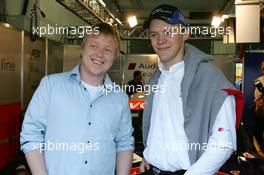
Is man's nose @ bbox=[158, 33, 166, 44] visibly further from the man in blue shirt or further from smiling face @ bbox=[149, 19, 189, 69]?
the man in blue shirt

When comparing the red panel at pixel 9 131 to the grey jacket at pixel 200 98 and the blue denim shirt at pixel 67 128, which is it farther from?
the grey jacket at pixel 200 98

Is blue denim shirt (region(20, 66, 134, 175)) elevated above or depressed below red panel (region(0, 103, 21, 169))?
above

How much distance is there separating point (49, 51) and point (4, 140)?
8.53 ft

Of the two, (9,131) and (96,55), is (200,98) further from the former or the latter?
(9,131)

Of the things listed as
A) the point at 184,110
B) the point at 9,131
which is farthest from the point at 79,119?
the point at 9,131

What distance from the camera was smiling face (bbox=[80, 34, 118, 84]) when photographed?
1924 mm

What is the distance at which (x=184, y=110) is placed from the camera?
6.20ft

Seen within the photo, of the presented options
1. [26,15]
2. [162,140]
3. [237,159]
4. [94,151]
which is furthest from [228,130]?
[26,15]

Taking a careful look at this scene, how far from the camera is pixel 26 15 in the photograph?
22.5 ft

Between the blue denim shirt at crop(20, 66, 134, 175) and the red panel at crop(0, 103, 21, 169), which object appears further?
the red panel at crop(0, 103, 21, 169)

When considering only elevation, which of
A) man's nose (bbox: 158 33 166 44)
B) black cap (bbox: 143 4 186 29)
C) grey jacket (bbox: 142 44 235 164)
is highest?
black cap (bbox: 143 4 186 29)

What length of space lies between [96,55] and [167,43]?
389 mm
